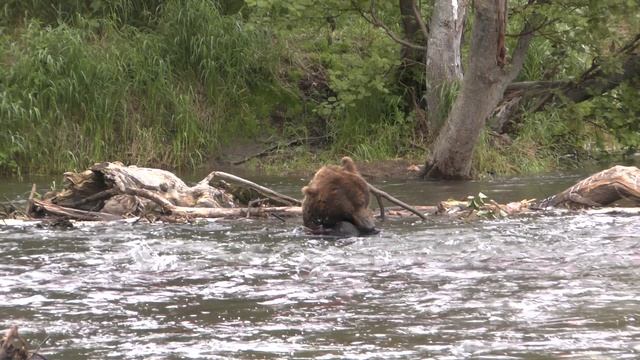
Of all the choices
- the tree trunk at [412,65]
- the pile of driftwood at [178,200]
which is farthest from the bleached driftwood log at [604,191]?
the tree trunk at [412,65]

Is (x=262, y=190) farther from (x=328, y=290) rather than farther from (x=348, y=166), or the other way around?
(x=328, y=290)

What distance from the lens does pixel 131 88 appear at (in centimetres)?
1802

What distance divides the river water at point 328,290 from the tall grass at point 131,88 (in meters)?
6.39

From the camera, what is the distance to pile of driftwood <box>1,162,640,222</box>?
11.1 metres

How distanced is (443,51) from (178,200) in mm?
6411

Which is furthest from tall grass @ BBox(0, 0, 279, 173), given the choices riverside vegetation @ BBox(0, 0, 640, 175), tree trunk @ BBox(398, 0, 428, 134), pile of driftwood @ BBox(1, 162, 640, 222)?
pile of driftwood @ BBox(1, 162, 640, 222)

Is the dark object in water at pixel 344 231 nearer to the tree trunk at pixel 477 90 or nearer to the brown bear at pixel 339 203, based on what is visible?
the brown bear at pixel 339 203

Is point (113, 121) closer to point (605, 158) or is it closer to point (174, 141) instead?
point (174, 141)

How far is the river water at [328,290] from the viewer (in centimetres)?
588

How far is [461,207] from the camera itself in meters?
11.3

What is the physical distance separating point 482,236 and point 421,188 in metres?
5.00

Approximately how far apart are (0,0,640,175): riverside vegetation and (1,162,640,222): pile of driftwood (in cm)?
434

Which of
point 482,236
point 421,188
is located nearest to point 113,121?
point 421,188

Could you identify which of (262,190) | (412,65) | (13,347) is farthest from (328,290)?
(412,65)
